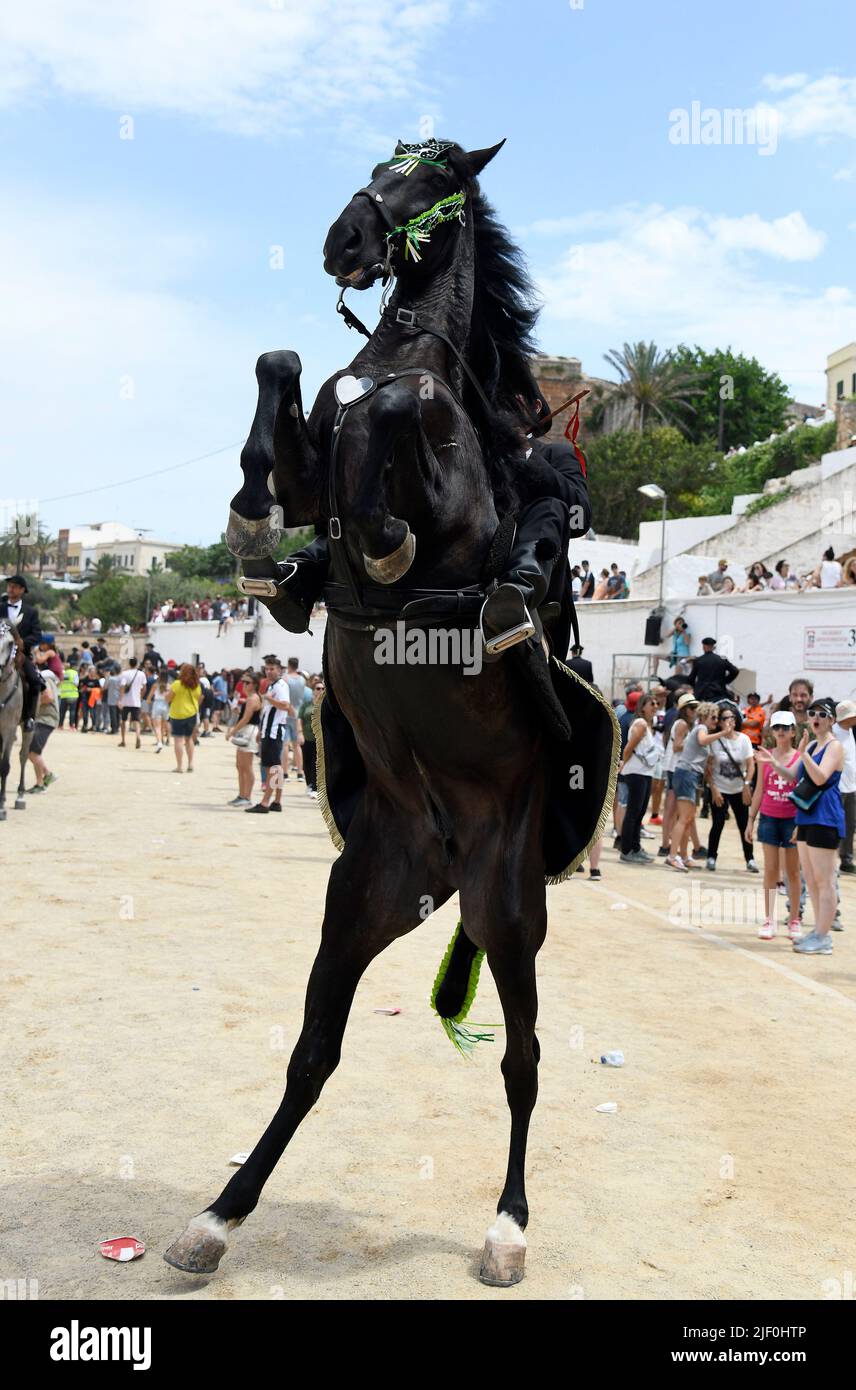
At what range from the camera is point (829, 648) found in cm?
2278

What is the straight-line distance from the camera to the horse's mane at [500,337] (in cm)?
401

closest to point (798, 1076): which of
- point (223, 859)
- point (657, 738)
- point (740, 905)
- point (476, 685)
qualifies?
point (476, 685)

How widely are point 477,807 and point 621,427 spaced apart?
65231mm

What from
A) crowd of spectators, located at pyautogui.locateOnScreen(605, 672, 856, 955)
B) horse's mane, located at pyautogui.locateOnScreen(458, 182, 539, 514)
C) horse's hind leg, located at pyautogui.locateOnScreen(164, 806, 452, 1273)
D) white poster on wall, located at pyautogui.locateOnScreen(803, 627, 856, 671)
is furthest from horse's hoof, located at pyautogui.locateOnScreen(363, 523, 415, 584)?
white poster on wall, located at pyautogui.locateOnScreen(803, 627, 856, 671)

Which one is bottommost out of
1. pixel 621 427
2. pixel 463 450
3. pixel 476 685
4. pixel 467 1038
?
pixel 467 1038

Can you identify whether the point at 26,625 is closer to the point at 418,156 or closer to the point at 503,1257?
the point at 418,156

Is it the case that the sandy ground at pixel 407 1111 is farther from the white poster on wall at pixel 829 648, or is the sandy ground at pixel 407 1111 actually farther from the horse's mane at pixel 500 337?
the white poster on wall at pixel 829 648

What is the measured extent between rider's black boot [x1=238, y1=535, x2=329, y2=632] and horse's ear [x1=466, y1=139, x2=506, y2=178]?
1.30 metres

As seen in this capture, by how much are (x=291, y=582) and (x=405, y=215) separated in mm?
1147

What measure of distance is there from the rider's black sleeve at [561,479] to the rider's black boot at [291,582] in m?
0.76

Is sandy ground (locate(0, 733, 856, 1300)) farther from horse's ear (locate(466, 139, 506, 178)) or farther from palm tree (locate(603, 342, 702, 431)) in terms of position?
palm tree (locate(603, 342, 702, 431))

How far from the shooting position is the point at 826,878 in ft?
33.5

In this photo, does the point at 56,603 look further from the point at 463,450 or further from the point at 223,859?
the point at 463,450

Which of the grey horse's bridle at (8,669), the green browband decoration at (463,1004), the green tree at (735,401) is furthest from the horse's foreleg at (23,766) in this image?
the green tree at (735,401)
